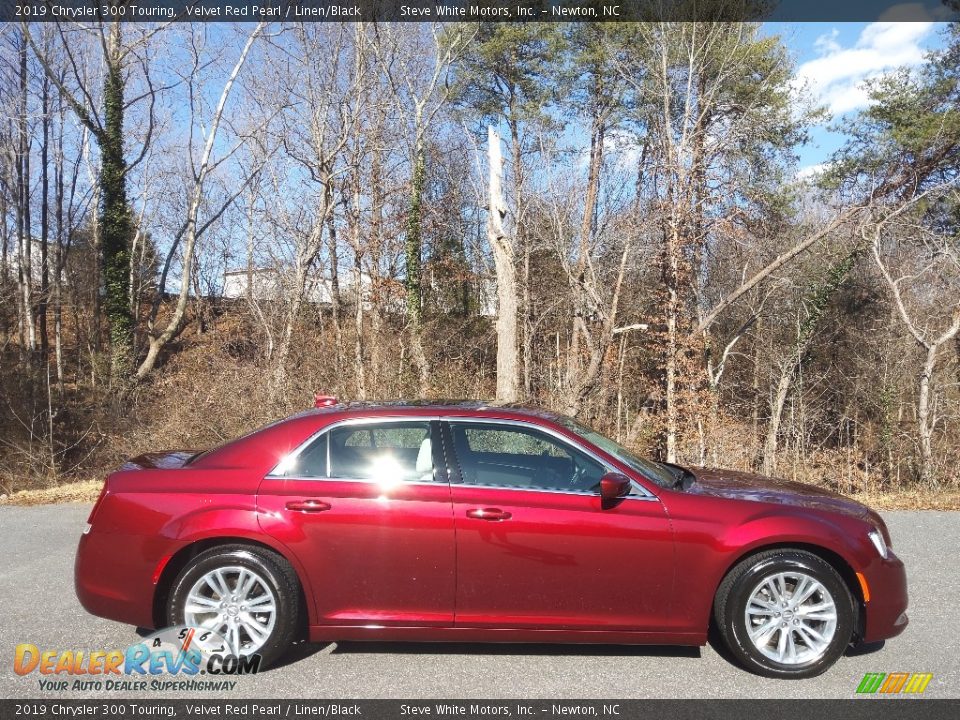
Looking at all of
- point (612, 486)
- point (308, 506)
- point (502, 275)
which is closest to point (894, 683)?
point (612, 486)

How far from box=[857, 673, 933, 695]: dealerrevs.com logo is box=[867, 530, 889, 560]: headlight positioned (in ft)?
2.05

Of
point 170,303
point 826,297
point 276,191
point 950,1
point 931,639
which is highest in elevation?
point 950,1

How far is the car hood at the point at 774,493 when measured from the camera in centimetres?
417

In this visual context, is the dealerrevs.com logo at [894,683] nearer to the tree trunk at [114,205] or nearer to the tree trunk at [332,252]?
the tree trunk at [332,252]

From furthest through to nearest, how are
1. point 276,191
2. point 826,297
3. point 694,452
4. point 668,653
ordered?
point 276,191, point 826,297, point 694,452, point 668,653

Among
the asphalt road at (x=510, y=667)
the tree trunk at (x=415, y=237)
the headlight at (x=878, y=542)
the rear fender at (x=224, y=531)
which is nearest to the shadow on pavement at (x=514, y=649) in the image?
the asphalt road at (x=510, y=667)

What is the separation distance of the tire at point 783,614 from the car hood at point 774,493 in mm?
378

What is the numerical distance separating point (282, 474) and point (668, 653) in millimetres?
2485

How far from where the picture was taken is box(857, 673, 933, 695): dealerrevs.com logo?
3705 millimetres

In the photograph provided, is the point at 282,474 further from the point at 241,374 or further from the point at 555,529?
the point at 241,374

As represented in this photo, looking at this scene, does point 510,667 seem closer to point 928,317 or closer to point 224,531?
point 224,531

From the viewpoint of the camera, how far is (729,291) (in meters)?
18.2

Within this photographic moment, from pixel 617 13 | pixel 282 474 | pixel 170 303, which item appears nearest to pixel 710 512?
pixel 282 474

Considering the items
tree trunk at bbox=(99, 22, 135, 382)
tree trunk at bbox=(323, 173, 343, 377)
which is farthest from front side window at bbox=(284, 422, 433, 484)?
tree trunk at bbox=(99, 22, 135, 382)
